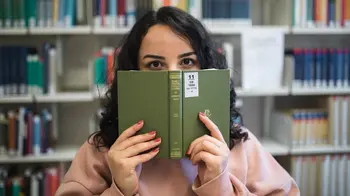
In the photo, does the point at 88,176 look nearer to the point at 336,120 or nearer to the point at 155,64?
the point at 155,64

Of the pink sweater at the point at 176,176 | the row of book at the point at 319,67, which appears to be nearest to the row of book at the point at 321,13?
the row of book at the point at 319,67

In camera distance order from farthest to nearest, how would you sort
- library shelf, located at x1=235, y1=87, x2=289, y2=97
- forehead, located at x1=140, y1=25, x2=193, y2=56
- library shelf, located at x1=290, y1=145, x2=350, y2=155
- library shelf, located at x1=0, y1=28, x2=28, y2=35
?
1. library shelf, located at x1=290, y1=145, x2=350, y2=155
2. library shelf, located at x1=235, y1=87, x2=289, y2=97
3. library shelf, located at x1=0, y1=28, x2=28, y2=35
4. forehead, located at x1=140, y1=25, x2=193, y2=56

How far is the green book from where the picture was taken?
94cm

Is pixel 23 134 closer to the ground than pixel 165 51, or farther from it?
closer to the ground

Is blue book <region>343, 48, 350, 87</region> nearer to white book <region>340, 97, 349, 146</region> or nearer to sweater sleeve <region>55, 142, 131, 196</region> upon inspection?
white book <region>340, 97, 349, 146</region>

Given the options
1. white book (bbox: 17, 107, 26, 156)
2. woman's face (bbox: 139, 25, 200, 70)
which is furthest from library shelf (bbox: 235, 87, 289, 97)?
white book (bbox: 17, 107, 26, 156)

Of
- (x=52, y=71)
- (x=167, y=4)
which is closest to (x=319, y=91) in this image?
(x=167, y=4)

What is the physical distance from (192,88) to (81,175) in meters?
0.43

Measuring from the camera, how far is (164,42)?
1062 millimetres

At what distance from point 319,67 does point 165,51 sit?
1577mm

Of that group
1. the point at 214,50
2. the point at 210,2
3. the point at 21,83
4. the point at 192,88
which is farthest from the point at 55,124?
the point at 192,88

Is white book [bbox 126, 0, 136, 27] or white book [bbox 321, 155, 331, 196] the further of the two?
white book [bbox 321, 155, 331, 196]

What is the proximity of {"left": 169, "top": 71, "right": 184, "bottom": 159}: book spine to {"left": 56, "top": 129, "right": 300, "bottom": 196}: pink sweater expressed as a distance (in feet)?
0.39

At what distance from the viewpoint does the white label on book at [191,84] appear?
3.10ft
